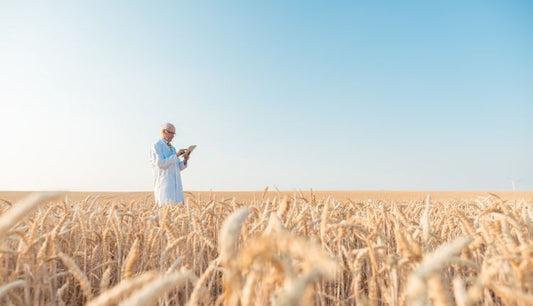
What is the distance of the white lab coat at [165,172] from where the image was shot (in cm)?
580

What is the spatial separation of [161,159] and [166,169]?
37 cm

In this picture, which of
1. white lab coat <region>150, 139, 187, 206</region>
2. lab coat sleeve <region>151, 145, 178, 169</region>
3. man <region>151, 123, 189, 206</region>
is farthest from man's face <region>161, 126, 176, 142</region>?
lab coat sleeve <region>151, 145, 178, 169</region>

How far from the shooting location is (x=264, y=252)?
0.62m

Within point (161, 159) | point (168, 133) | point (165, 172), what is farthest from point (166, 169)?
point (168, 133)

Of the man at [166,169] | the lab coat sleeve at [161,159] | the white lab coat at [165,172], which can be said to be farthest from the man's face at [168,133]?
the lab coat sleeve at [161,159]

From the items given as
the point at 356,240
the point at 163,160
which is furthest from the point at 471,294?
the point at 163,160

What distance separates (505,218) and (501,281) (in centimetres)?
25

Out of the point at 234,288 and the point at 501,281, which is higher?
the point at 234,288

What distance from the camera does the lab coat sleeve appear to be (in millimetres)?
5730

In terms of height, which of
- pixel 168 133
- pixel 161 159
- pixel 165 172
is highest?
pixel 168 133

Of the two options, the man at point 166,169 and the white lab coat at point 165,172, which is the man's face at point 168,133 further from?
the white lab coat at point 165,172

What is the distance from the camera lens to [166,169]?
613 centimetres

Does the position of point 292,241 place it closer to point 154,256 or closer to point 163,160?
point 154,256

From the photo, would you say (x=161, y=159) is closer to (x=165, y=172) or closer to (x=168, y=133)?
(x=165, y=172)
